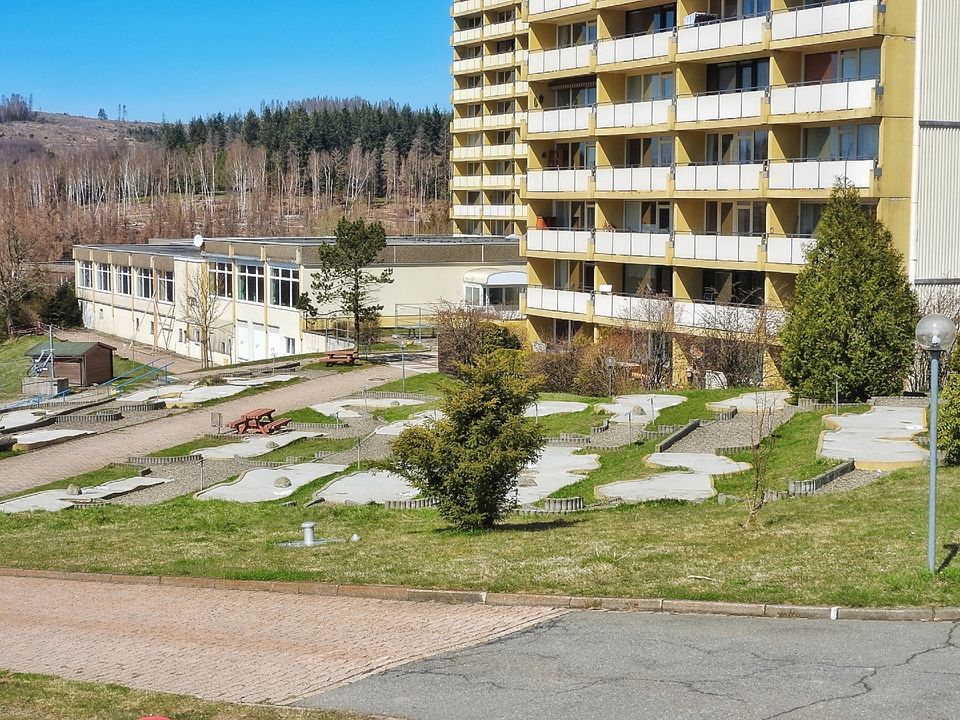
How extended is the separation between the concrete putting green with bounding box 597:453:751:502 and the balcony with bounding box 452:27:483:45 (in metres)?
64.5

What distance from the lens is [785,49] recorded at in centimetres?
3669

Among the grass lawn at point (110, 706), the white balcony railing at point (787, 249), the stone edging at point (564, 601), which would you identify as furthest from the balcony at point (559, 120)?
the grass lawn at point (110, 706)

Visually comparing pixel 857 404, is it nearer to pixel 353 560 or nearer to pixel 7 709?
pixel 353 560

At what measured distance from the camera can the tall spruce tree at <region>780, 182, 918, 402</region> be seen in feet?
93.1

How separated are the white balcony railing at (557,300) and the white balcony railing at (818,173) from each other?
8.94m

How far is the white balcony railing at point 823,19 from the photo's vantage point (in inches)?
1346

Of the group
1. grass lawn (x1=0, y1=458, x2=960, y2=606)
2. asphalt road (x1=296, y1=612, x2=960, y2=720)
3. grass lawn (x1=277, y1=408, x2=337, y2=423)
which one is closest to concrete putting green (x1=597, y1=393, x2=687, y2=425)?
grass lawn (x1=277, y1=408, x2=337, y2=423)

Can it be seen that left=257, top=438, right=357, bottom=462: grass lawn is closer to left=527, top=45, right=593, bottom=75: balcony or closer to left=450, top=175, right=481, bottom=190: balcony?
left=527, top=45, right=593, bottom=75: balcony

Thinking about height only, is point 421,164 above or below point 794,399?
above

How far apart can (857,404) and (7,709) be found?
20.6 metres

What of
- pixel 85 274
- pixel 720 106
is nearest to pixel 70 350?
pixel 720 106

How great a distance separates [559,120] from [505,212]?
137 ft

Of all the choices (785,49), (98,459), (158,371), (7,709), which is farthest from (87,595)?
(158,371)

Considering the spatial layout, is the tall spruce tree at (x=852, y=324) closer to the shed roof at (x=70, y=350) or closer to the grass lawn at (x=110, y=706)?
the grass lawn at (x=110, y=706)
